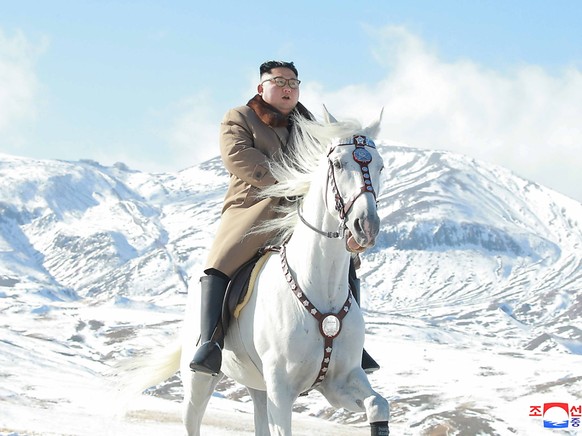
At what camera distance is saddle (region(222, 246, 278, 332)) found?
9.80 m

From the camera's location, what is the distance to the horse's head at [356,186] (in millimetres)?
8023

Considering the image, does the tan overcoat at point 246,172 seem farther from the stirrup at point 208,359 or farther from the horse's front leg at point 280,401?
the horse's front leg at point 280,401

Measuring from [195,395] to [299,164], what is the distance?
143 inches

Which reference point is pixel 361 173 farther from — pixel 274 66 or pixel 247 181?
pixel 274 66

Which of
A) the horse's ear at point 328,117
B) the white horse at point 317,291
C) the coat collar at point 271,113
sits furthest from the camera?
the coat collar at point 271,113

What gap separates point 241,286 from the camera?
994 centimetres

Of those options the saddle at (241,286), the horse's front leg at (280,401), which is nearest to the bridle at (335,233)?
the horse's front leg at (280,401)

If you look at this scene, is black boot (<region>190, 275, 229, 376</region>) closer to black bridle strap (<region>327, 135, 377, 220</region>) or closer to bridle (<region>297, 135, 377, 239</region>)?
bridle (<region>297, 135, 377, 239</region>)

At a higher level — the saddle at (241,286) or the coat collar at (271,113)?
the coat collar at (271,113)

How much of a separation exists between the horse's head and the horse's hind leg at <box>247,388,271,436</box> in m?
3.52

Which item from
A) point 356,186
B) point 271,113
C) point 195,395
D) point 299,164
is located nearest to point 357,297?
point 299,164

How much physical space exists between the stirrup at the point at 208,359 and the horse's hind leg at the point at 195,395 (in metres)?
1.46

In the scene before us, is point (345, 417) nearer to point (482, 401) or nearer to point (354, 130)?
point (482, 401)

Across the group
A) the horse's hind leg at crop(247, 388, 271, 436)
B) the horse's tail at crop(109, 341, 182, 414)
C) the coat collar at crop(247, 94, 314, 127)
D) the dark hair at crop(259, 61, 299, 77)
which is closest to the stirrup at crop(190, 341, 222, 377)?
the horse's hind leg at crop(247, 388, 271, 436)
